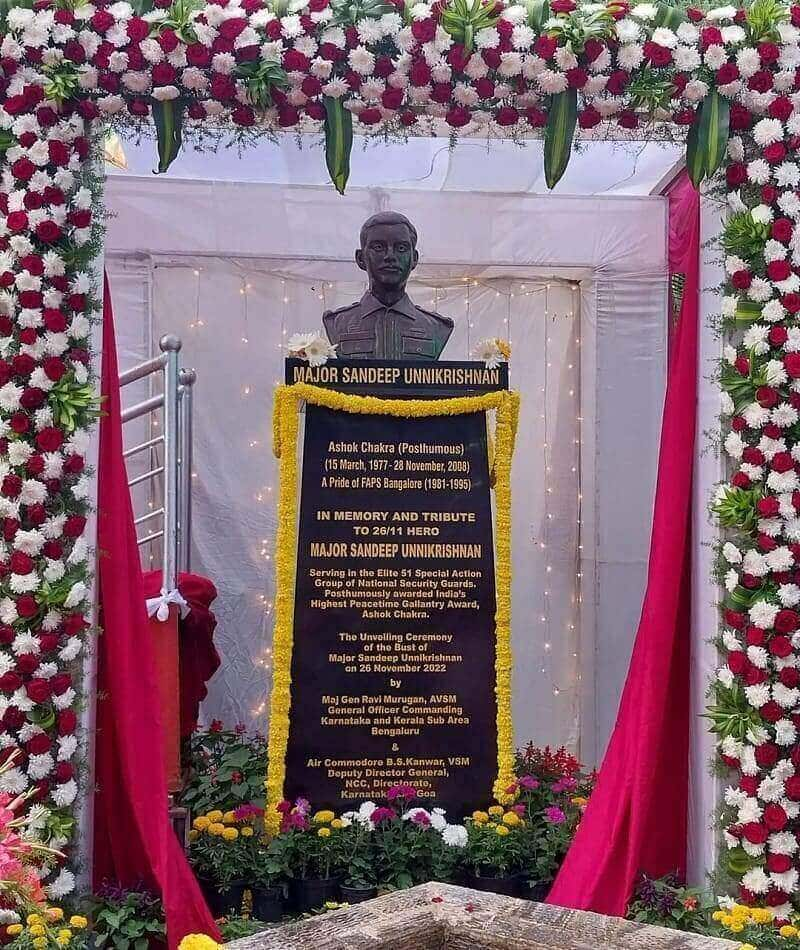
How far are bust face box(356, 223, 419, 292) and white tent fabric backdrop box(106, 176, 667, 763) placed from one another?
108 centimetres

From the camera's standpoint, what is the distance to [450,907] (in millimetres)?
2201

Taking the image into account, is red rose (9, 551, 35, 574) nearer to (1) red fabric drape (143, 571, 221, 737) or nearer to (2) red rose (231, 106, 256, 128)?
(1) red fabric drape (143, 571, 221, 737)

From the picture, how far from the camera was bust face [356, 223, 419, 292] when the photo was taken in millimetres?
4496

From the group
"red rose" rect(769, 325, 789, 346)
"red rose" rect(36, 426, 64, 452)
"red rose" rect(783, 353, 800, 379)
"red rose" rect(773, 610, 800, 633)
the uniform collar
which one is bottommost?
"red rose" rect(773, 610, 800, 633)

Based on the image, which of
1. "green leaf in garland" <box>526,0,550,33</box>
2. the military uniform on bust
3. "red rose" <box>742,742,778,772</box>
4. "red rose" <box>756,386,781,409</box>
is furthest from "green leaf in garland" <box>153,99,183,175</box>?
"red rose" <box>742,742,778,772</box>

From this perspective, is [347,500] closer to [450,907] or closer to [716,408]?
[716,408]

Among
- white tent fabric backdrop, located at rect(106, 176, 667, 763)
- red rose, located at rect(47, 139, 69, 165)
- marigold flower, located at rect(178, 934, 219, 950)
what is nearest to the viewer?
Answer: marigold flower, located at rect(178, 934, 219, 950)

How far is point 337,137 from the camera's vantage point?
3.56 meters

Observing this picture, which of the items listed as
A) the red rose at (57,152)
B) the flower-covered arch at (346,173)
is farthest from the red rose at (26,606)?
the red rose at (57,152)

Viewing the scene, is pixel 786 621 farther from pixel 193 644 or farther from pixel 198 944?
pixel 193 644

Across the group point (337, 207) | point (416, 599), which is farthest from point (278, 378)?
point (416, 599)

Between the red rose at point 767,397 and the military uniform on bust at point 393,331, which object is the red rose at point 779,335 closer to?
the red rose at point 767,397

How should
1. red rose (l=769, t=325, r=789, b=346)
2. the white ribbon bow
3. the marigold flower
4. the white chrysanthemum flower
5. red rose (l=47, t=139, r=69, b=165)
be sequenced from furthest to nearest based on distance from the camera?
the white ribbon bow, red rose (l=769, t=325, r=789, b=346), red rose (l=47, t=139, r=69, b=165), the white chrysanthemum flower, the marigold flower

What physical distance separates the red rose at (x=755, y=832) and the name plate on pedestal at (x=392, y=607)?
1.08 metres
